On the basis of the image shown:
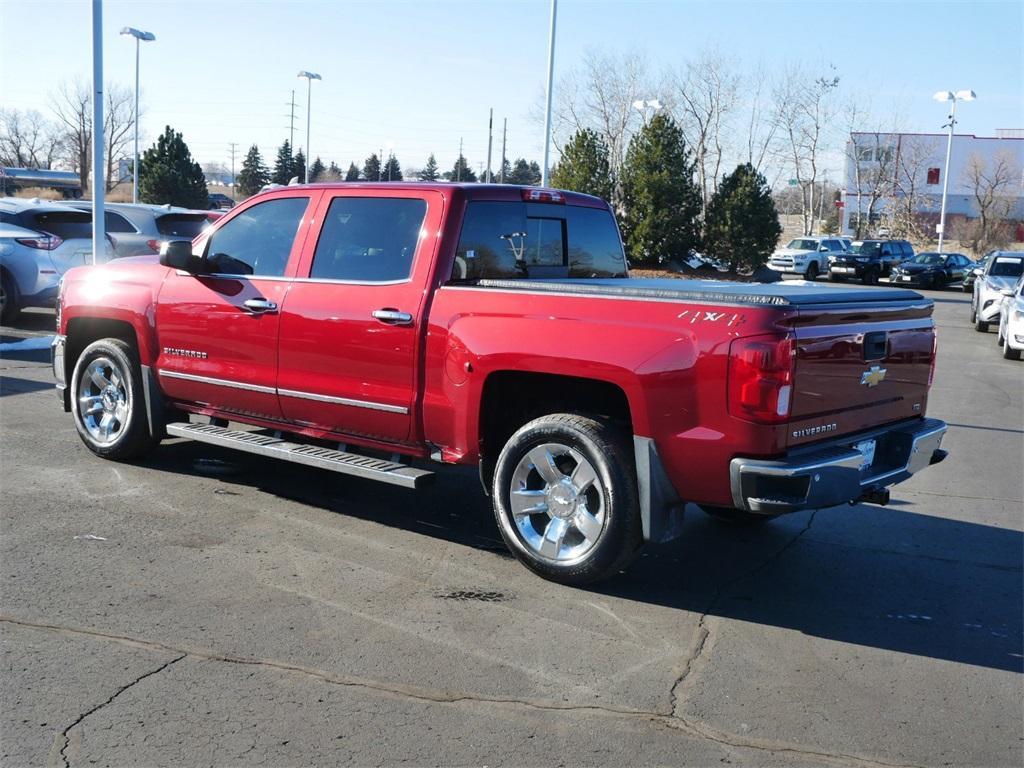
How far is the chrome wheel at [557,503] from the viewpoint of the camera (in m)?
5.24

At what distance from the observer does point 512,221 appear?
6281 mm

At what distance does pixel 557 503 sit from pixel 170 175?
146 feet

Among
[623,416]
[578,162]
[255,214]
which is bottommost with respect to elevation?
[623,416]

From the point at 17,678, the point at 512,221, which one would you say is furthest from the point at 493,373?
the point at 17,678

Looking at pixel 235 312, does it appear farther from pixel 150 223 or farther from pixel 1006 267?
pixel 1006 267

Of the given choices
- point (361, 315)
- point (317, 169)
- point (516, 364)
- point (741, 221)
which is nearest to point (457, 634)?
point (516, 364)

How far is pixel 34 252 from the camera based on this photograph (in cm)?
1451

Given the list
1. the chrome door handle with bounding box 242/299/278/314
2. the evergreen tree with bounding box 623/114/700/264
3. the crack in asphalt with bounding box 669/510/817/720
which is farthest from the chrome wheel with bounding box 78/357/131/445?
the evergreen tree with bounding box 623/114/700/264

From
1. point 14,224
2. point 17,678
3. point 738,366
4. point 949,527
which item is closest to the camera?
point 17,678

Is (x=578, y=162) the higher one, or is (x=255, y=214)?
(x=578, y=162)

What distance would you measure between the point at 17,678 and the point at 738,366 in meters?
3.18

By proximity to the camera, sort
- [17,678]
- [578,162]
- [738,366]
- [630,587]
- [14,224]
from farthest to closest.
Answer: [578,162], [14,224], [630,587], [738,366], [17,678]

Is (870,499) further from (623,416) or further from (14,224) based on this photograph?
(14,224)

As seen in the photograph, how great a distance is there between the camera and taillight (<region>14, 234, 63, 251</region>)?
14.5m
